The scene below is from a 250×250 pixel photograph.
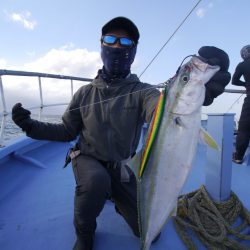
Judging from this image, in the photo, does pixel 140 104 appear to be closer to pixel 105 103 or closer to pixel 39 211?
pixel 105 103

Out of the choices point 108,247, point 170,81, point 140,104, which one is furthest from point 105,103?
point 108,247

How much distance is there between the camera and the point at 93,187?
2.07 meters

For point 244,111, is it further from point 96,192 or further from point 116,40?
point 96,192

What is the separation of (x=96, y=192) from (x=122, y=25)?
4.88 ft

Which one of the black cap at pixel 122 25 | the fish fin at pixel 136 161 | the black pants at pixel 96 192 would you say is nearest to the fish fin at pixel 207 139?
the fish fin at pixel 136 161

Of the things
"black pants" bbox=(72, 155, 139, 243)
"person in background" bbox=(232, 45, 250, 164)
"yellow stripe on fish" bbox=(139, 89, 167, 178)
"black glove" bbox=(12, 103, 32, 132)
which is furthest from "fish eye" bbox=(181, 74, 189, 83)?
"person in background" bbox=(232, 45, 250, 164)

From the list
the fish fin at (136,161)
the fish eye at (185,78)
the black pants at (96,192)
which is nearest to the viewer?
the fish eye at (185,78)

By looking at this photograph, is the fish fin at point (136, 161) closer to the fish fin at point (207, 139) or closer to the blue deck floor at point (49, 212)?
the fish fin at point (207, 139)

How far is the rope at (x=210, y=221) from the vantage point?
2.29 metres

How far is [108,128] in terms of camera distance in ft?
7.71

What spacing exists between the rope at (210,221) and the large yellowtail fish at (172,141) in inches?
35.5

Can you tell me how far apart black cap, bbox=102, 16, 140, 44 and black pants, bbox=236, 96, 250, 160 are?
2.73 meters

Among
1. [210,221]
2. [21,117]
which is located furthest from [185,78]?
[210,221]

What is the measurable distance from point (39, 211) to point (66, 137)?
83 cm
